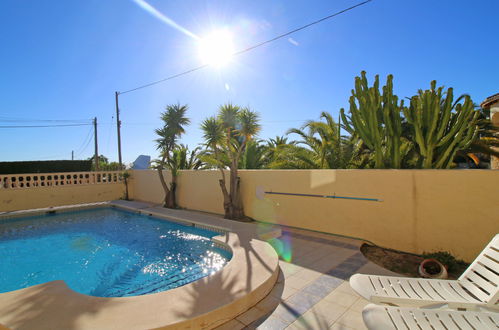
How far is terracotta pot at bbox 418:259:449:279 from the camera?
427cm

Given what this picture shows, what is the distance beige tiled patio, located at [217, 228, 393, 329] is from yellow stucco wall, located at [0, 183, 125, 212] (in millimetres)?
13213

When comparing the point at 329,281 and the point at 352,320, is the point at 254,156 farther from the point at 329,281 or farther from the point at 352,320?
the point at 352,320

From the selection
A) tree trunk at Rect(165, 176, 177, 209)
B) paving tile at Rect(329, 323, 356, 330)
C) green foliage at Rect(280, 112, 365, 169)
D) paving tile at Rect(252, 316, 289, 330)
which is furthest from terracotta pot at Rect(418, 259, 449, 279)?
tree trunk at Rect(165, 176, 177, 209)

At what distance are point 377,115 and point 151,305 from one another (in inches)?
249

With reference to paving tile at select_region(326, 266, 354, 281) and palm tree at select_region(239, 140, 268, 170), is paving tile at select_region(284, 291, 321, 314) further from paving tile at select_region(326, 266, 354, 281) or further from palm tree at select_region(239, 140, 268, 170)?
palm tree at select_region(239, 140, 268, 170)

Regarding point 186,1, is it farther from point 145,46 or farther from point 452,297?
point 452,297

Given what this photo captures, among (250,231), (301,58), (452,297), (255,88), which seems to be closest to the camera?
(452,297)

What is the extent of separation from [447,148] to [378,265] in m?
3.53

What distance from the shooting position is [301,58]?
9172 millimetres

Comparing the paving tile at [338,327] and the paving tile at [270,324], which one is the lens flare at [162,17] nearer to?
the paving tile at [270,324]

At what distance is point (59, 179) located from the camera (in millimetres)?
13805

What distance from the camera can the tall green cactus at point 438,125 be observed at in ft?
18.6

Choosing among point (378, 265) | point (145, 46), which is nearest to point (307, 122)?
point (378, 265)

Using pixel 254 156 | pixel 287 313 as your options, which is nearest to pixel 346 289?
pixel 287 313
